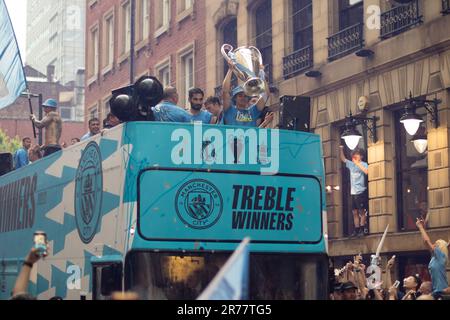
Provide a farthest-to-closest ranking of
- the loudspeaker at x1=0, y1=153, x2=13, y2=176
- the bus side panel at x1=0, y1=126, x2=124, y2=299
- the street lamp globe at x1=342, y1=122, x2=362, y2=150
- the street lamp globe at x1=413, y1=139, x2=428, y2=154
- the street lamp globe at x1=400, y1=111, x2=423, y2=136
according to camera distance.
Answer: the street lamp globe at x1=342, y1=122, x2=362, y2=150 < the street lamp globe at x1=413, y1=139, x2=428, y2=154 < the street lamp globe at x1=400, y1=111, x2=423, y2=136 < the loudspeaker at x1=0, y1=153, x2=13, y2=176 < the bus side panel at x1=0, y1=126, x2=124, y2=299

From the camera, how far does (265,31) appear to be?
30.1 m

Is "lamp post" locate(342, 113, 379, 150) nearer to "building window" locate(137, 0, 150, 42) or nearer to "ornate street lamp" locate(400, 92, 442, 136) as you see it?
"ornate street lamp" locate(400, 92, 442, 136)

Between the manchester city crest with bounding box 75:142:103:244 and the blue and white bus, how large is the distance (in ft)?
0.07

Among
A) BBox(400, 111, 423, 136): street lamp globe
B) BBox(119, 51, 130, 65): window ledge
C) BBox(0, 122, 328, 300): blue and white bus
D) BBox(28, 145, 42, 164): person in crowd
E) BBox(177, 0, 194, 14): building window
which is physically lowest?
BBox(0, 122, 328, 300): blue and white bus

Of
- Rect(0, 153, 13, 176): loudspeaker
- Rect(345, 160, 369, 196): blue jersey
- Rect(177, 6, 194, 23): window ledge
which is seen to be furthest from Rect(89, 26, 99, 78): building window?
Rect(0, 153, 13, 176): loudspeaker

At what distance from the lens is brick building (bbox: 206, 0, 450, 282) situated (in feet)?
70.2

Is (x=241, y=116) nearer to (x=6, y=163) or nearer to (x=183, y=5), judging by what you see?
(x=6, y=163)

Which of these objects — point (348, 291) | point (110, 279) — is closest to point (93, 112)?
point (348, 291)

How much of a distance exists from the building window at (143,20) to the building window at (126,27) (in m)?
1.00

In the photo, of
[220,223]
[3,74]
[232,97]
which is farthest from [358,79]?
[220,223]

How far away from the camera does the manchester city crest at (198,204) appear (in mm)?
10906

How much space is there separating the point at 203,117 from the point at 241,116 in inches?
18.1

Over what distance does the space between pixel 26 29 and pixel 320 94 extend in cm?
13251
